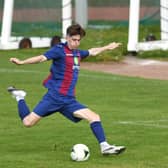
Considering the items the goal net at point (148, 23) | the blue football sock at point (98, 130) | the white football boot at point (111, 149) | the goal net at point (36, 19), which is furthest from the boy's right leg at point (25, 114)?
the goal net at point (36, 19)

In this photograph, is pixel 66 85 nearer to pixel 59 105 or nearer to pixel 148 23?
pixel 59 105

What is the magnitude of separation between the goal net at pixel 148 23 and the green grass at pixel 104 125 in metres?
4.48

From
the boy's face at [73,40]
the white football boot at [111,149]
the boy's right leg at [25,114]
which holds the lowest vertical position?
the white football boot at [111,149]

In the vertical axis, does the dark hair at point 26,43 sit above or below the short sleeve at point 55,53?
below

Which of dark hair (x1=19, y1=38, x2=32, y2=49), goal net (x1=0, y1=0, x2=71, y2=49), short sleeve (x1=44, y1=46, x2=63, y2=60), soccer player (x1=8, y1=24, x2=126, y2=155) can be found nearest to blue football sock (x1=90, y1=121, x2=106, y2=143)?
soccer player (x1=8, y1=24, x2=126, y2=155)

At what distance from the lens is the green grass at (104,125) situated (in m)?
9.42

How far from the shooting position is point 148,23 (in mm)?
28297

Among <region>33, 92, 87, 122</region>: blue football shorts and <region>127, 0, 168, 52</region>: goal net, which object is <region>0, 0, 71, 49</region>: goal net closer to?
<region>127, 0, 168, 52</region>: goal net

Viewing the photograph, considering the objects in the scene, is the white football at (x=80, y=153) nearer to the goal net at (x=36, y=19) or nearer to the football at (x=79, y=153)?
the football at (x=79, y=153)

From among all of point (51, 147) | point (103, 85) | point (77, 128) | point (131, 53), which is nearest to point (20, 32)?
point (131, 53)

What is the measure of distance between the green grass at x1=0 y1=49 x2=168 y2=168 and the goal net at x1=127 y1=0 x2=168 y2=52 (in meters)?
4.48

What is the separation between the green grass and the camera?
9.42m

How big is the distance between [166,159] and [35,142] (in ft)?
6.27

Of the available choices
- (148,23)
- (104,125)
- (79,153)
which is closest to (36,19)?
(148,23)
